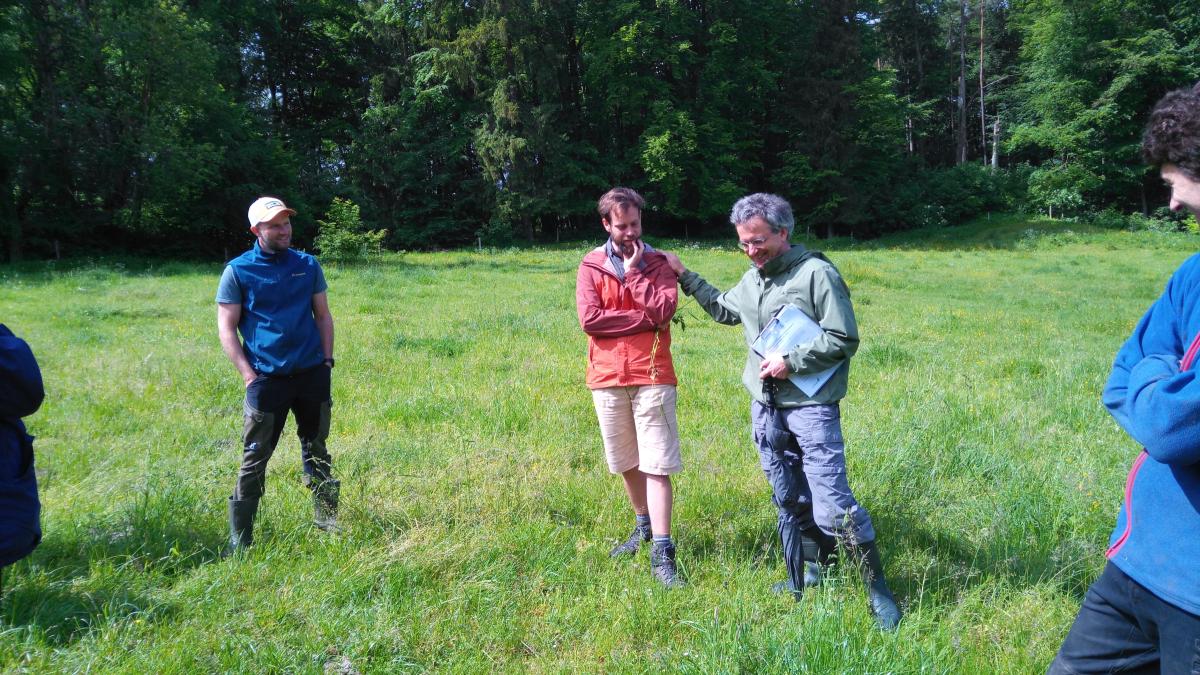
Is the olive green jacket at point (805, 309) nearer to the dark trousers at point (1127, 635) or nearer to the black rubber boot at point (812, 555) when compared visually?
the black rubber boot at point (812, 555)

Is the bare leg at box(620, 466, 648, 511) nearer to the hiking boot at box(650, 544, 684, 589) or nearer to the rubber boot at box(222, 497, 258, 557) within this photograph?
the hiking boot at box(650, 544, 684, 589)

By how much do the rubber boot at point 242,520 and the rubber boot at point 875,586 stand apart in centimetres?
308

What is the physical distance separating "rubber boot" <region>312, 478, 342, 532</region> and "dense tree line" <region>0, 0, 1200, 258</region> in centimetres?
2519

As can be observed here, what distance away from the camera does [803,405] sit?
3.27m

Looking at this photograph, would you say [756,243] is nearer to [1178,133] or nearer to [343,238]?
[1178,133]

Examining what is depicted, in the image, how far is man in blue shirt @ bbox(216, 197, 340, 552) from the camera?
3934mm

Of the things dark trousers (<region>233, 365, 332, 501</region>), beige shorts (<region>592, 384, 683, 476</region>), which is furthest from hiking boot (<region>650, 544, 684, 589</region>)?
dark trousers (<region>233, 365, 332, 501</region>)

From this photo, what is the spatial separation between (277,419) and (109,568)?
102 centimetres

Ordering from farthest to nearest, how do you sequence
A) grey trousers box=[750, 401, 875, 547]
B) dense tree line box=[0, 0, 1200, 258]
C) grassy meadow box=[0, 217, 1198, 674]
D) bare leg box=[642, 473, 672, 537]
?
dense tree line box=[0, 0, 1200, 258] → bare leg box=[642, 473, 672, 537] → grey trousers box=[750, 401, 875, 547] → grassy meadow box=[0, 217, 1198, 674]

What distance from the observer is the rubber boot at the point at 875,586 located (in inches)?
123

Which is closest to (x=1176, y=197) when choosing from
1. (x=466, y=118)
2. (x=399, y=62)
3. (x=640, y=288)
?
(x=640, y=288)

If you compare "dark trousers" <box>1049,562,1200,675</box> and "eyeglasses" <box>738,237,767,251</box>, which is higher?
"eyeglasses" <box>738,237,767,251</box>

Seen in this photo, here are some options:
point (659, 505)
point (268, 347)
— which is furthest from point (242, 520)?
point (659, 505)

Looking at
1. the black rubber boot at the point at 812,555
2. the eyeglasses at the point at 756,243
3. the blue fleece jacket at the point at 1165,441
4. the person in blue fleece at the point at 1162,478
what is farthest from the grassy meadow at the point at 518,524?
the eyeglasses at the point at 756,243
